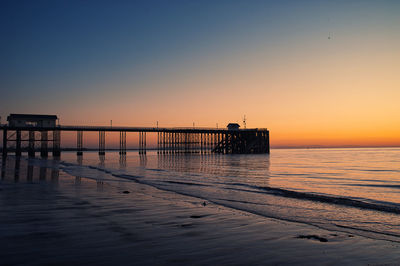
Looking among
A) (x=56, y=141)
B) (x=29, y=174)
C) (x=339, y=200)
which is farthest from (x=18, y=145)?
(x=339, y=200)

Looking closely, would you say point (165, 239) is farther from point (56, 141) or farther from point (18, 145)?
point (56, 141)

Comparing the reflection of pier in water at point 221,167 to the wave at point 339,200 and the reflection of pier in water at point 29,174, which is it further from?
the reflection of pier in water at point 29,174

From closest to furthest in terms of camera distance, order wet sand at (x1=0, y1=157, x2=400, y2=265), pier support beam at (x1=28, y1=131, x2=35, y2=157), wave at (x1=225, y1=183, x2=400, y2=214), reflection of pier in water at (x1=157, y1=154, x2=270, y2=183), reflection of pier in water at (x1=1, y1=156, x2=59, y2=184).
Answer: wet sand at (x1=0, y1=157, x2=400, y2=265)
wave at (x1=225, y1=183, x2=400, y2=214)
reflection of pier in water at (x1=1, y1=156, x2=59, y2=184)
reflection of pier in water at (x1=157, y1=154, x2=270, y2=183)
pier support beam at (x1=28, y1=131, x2=35, y2=157)

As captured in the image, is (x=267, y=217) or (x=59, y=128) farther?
(x=59, y=128)

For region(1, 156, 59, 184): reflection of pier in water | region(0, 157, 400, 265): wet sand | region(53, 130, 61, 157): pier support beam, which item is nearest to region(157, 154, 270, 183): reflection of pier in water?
region(1, 156, 59, 184): reflection of pier in water

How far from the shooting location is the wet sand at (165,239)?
4.50 meters

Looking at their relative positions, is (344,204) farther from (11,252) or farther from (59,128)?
(59,128)

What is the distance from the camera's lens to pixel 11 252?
4523 mm

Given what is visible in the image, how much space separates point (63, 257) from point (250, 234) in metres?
3.49

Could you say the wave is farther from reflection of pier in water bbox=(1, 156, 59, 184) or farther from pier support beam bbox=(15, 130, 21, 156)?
pier support beam bbox=(15, 130, 21, 156)

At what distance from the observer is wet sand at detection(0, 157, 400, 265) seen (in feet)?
14.8

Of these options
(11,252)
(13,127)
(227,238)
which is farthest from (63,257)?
(13,127)

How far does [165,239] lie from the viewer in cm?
558

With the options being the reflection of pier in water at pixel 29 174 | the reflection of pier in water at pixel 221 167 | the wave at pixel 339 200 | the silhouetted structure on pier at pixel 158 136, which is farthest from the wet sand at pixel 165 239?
the silhouetted structure on pier at pixel 158 136
